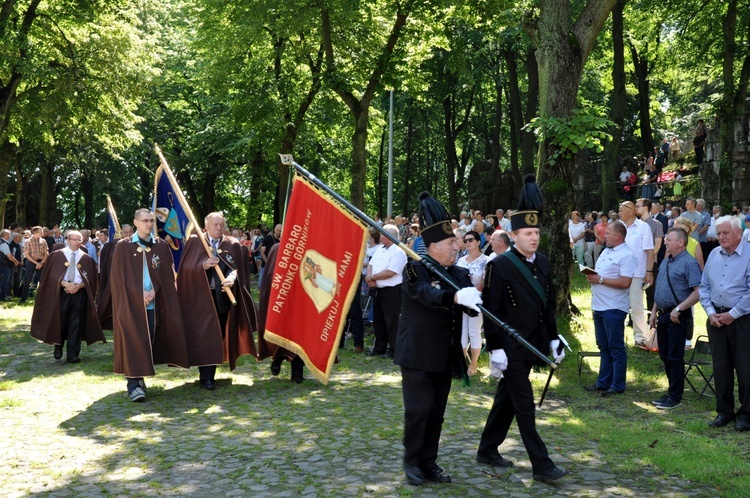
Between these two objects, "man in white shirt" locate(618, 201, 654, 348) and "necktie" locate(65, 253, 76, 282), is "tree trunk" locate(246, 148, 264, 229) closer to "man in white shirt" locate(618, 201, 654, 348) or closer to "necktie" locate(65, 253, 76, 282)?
"necktie" locate(65, 253, 76, 282)

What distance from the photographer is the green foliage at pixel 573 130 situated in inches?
536

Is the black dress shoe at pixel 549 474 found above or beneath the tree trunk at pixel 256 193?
beneath

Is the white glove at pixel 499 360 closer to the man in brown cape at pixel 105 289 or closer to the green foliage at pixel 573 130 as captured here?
the green foliage at pixel 573 130

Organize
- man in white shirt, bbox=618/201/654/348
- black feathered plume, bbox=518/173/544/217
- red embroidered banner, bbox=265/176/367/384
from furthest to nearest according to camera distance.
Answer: man in white shirt, bbox=618/201/654/348
red embroidered banner, bbox=265/176/367/384
black feathered plume, bbox=518/173/544/217

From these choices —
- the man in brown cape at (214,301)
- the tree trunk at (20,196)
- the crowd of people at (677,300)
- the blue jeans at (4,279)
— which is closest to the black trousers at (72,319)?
the man in brown cape at (214,301)

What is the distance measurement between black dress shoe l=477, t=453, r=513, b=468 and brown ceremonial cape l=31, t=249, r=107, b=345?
8880 mm

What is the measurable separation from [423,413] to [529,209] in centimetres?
188

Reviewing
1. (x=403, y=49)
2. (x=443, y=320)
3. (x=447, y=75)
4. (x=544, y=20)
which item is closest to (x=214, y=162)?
(x=447, y=75)

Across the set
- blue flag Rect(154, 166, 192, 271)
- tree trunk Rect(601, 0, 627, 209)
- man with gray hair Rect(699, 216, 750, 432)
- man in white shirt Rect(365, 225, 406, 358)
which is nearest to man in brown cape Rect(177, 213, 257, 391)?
blue flag Rect(154, 166, 192, 271)

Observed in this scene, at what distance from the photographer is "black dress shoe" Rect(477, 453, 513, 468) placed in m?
7.31

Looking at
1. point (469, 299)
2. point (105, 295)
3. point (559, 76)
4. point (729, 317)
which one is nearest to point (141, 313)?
point (105, 295)

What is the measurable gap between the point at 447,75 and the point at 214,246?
104ft

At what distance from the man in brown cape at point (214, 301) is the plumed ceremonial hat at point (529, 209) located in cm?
492

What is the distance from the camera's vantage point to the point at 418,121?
5056 cm
